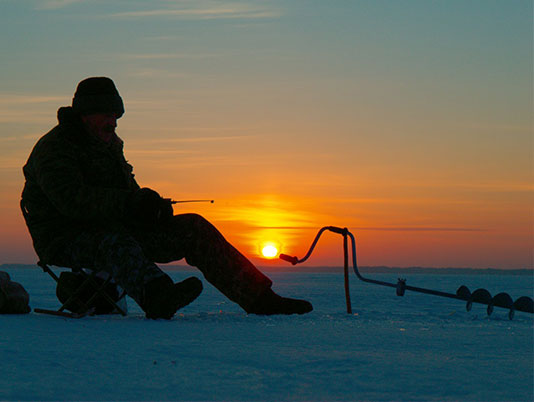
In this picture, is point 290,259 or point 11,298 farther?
point 290,259

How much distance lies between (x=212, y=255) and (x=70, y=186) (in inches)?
51.1

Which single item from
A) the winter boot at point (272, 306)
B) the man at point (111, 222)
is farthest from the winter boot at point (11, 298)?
the winter boot at point (272, 306)

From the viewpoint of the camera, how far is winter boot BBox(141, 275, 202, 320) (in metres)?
5.65

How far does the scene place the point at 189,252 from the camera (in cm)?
648

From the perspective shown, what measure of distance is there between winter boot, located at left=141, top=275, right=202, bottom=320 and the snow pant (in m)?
0.43

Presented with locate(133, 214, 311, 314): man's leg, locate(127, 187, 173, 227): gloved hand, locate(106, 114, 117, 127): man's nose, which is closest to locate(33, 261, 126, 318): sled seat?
locate(133, 214, 311, 314): man's leg

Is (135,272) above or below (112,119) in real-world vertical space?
below

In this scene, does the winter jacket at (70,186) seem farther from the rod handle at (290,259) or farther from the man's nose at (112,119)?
the rod handle at (290,259)

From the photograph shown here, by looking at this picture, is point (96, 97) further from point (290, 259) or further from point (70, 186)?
point (290, 259)

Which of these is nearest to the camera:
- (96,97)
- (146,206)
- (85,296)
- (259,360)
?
(259,360)

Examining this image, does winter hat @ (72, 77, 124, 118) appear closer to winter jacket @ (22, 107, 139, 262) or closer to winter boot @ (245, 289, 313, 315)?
winter jacket @ (22, 107, 139, 262)

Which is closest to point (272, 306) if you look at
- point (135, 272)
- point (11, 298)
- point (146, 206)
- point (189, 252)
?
point (189, 252)

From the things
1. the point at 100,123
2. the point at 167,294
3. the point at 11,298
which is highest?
the point at 100,123

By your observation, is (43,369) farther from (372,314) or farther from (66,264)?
(372,314)
